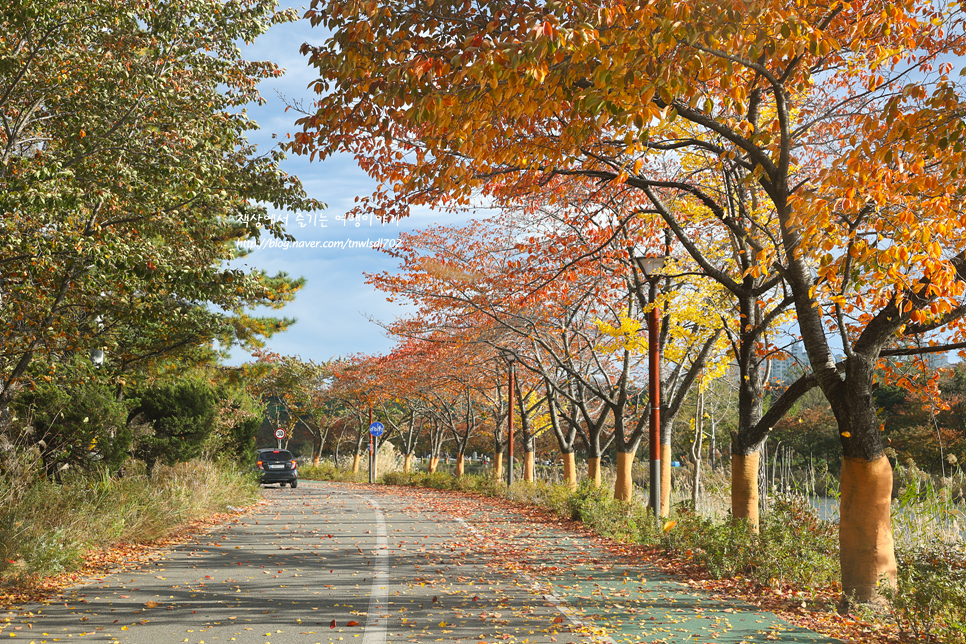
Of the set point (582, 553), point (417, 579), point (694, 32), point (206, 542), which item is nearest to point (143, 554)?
point (206, 542)

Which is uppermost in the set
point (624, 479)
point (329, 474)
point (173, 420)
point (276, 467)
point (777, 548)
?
point (173, 420)

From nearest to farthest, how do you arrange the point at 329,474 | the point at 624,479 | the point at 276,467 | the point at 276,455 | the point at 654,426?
the point at 654,426 → the point at 624,479 → the point at 276,467 → the point at 276,455 → the point at 329,474

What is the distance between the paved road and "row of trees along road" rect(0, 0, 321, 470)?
4.47m

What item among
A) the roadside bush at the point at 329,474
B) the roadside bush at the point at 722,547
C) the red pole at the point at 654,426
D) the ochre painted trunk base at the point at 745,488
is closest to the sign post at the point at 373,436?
the roadside bush at the point at 329,474

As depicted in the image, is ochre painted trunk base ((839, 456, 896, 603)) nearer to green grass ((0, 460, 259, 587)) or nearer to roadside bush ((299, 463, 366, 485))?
green grass ((0, 460, 259, 587))

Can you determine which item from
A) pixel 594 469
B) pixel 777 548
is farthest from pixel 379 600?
pixel 594 469

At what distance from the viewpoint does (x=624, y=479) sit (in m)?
16.9

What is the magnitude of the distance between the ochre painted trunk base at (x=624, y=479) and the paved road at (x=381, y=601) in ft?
13.6

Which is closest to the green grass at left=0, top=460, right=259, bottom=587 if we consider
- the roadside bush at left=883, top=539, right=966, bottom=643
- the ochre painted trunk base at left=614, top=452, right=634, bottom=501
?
the roadside bush at left=883, top=539, right=966, bottom=643

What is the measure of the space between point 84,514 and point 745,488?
9719 mm

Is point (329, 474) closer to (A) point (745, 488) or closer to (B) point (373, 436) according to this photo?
(B) point (373, 436)

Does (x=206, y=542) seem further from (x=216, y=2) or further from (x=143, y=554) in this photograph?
(x=216, y=2)

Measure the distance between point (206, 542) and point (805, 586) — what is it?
9531mm

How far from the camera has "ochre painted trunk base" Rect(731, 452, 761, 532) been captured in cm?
1050
